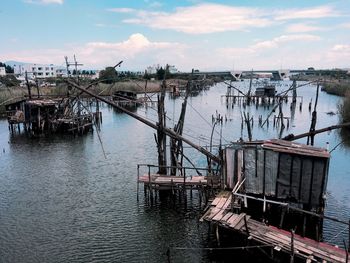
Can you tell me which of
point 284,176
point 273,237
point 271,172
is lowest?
point 273,237

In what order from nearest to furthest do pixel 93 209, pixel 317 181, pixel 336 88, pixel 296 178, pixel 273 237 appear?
pixel 273 237
pixel 317 181
pixel 296 178
pixel 93 209
pixel 336 88

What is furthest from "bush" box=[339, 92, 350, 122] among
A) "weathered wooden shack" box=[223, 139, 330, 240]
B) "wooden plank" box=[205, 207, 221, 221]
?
"wooden plank" box=[205, 207, 221, 221]

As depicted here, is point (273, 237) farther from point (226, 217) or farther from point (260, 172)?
point (260, 172)

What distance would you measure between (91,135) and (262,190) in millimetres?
42011

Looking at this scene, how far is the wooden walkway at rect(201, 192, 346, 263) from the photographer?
1827cm

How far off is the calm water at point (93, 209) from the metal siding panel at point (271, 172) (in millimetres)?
4818

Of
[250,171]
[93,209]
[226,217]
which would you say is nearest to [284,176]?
[250,171]

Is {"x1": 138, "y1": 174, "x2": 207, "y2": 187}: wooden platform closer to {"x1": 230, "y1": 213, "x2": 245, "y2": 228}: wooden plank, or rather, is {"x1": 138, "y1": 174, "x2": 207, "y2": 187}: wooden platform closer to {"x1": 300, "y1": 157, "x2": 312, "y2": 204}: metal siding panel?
{"x1": 230, "y1": 213, "x2": 245, "y2": 228}: wooden plank

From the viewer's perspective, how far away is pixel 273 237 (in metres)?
20.0

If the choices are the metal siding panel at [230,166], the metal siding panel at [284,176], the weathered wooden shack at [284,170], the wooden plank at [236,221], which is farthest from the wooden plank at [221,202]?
the metal siding panel at [284,176]

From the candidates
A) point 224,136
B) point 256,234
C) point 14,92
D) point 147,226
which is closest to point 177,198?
point 147,226

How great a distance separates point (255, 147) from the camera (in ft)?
79.6

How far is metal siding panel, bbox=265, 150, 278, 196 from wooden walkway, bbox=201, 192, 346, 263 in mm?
2714

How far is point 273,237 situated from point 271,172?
4954mm
